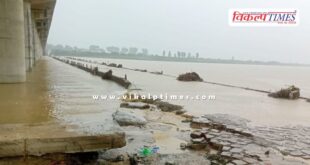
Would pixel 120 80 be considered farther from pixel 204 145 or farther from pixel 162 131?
pixel 204 145

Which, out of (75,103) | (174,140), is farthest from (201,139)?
(75,103)

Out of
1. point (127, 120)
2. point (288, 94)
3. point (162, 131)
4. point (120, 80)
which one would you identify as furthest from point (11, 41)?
point (288, 94)

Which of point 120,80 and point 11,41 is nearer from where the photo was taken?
point 11,41

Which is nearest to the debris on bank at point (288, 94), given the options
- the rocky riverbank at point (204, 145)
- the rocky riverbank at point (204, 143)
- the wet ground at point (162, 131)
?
the wet ground at point (162, 131)

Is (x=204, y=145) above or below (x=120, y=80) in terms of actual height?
below

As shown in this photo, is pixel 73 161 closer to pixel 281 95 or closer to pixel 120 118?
pixel 120 118

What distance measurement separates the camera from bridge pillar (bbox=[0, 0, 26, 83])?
17.7 m

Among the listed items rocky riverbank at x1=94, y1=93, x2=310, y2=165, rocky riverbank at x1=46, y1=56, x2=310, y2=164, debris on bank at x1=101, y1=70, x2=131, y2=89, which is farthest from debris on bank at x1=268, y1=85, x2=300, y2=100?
rocky riverbank at x1=94, y1=93, x2=310, y2=165

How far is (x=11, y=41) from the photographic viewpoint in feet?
59.4

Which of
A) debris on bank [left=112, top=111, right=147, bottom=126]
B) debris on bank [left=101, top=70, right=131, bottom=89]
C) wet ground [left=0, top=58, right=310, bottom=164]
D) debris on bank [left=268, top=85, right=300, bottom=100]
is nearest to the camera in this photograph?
wet ground [left=0, top=58, right=310, bottom=164]

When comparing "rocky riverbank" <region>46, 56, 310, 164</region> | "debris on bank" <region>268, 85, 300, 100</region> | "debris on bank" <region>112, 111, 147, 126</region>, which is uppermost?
"debris on bank" <region>112, 111, 147, 126</region>

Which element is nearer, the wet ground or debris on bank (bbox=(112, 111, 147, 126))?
the wet ground

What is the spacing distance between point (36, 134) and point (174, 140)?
12.0 ft

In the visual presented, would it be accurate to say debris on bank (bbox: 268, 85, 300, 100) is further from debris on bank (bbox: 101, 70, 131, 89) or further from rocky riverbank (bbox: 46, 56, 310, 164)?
rocky riverbank (bbox: 46, 56, 310, 164)
